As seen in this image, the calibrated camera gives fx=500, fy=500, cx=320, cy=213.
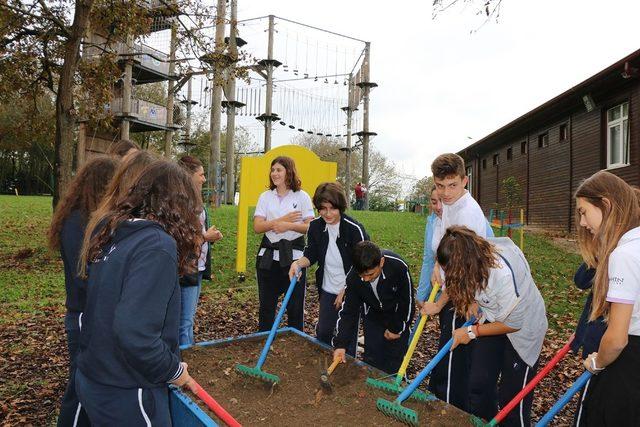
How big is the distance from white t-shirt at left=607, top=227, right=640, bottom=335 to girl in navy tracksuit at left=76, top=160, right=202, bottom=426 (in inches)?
62.3

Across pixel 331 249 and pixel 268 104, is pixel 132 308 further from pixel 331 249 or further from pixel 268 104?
pixel 268 104

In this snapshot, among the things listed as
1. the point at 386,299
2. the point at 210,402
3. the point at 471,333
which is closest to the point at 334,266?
the point at 386,299

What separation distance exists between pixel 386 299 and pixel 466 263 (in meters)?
0.95

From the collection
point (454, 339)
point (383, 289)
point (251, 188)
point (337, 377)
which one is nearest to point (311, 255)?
point (383, 289)

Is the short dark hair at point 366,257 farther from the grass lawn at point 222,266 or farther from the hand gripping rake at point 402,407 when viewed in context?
the grass lawn at point 222,266

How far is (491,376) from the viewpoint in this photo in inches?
113

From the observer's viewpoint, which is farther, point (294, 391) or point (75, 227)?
point (294, 391)

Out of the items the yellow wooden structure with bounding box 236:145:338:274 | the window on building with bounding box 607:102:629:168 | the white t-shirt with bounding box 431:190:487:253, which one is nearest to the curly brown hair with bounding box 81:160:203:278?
the white t-shirt with bounding box 431:190:487:253

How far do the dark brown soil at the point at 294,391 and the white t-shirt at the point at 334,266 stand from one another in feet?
1.58

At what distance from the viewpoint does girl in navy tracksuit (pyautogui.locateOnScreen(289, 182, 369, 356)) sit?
146 inches

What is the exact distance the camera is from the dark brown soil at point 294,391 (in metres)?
2.92

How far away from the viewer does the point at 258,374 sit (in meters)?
3.41

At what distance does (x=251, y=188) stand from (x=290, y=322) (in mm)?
3310

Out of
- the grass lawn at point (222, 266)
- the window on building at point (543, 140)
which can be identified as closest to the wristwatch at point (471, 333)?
the grass lawn at point (222, 266)
